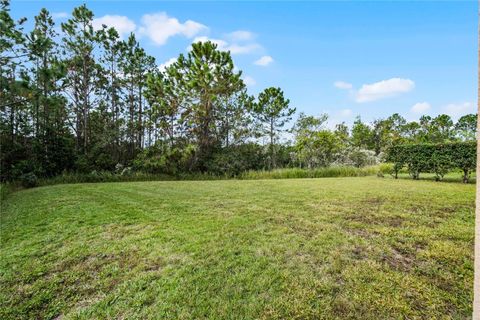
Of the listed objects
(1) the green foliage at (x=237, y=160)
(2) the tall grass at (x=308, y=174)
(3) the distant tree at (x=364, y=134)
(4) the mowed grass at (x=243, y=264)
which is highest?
(3) the distant tree at (x=364, y=134)

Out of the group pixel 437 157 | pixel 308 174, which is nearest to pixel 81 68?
pixel 308 174

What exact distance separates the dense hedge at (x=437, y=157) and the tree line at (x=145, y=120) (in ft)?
7.97

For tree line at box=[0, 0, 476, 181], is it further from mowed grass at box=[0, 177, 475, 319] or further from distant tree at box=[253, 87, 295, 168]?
mowed grass at box=[0, 177, 475, 319]

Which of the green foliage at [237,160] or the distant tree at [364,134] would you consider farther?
the distant tree at [364,134]

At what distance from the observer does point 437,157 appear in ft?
26.5

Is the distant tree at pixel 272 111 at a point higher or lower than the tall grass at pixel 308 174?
higher

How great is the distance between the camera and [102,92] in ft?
46.5

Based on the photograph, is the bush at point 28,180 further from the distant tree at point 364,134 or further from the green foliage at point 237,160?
the distant tree at point 364,134

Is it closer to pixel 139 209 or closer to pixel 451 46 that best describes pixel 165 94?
pixel 139 209

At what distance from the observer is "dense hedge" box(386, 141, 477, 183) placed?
7.29 meters

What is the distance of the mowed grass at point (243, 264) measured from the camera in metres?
1.69

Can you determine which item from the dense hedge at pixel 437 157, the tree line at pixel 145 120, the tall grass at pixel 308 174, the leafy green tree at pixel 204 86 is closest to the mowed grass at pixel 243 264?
the dense hedge at pixel 437 157

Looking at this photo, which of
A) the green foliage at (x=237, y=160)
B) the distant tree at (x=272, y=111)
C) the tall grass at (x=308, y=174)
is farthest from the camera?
the distant tree at (x=272, y=111)

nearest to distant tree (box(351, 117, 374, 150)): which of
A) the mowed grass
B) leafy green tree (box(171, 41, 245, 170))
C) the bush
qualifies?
leafy green tree (box(171, 41, 245, 170))
